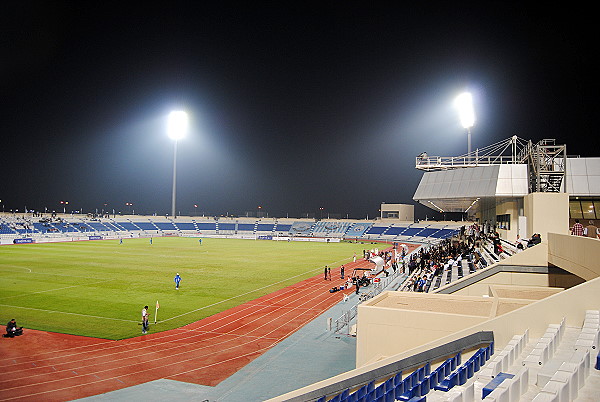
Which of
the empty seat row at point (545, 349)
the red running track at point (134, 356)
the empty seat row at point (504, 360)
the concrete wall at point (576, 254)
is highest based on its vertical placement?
the concrete wall at point (576, 254)

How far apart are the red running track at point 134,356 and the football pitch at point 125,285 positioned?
4.28ft

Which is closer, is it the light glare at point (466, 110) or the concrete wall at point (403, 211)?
the light glare at point (466, 110)

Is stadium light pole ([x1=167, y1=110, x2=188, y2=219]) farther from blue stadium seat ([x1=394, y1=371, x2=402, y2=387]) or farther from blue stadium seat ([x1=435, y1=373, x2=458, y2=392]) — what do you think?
blue stadium seat ([x1=435, y1=373, x2=458, y2=392])

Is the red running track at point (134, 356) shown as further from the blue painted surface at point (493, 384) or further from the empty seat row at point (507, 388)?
the empty seat row at point (507, 388)

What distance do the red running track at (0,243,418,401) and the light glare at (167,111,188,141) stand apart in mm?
86132

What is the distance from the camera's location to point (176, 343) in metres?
17.3

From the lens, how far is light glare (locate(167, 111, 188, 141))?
100 metres

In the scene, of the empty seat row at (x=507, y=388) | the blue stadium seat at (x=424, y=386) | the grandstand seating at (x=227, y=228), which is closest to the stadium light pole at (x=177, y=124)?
the grandstand seating at (x=227, y=228)

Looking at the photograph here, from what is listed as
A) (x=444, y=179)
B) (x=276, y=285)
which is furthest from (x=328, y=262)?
(x=444, y=179)

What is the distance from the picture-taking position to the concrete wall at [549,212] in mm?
18484

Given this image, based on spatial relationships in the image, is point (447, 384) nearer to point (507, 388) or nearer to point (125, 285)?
point (507, 388)

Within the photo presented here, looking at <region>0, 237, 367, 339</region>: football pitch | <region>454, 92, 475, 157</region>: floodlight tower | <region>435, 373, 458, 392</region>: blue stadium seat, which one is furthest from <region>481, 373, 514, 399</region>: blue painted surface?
<region>454, 92, 475, 157</region>: floodlight tower

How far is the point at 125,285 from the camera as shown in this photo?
29828 mm

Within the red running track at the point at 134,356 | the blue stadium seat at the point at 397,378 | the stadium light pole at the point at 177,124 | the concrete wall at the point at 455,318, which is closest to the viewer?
the blue stadium seat at the point at 397,378
